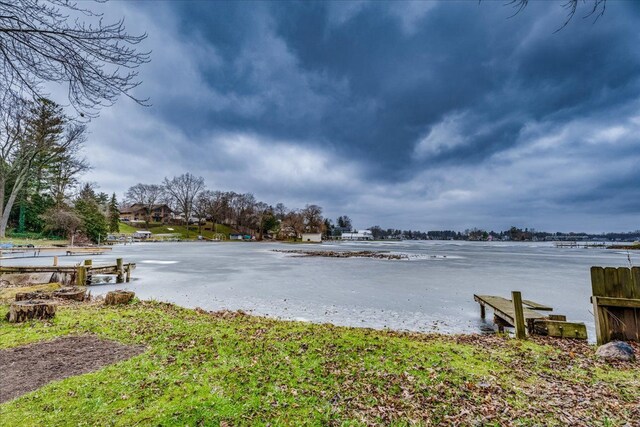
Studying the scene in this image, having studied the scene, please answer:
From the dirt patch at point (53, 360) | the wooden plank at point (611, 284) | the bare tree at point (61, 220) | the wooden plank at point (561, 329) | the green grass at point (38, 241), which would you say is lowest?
the wooden plank at point (561, 329)

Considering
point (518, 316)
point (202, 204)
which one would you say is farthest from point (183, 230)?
point (518, 316)

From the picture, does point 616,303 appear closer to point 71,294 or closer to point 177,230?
point 71,294

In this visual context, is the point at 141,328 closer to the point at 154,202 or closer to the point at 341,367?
the point at 341,367

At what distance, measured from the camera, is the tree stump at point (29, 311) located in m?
6.06

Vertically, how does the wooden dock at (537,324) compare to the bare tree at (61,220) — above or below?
below

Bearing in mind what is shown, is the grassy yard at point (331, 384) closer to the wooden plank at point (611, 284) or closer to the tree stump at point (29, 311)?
the tree stump at point (29, 311)

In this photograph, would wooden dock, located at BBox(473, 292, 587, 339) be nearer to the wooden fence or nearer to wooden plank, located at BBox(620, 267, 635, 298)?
the wooden fence

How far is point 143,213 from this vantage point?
284ft

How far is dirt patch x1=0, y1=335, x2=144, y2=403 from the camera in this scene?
3.59 metres

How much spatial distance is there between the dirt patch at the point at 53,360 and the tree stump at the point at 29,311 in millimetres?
1693

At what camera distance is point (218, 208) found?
84.1m

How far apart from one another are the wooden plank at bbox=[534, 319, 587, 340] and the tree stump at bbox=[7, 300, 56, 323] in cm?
988

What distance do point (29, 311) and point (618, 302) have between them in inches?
429

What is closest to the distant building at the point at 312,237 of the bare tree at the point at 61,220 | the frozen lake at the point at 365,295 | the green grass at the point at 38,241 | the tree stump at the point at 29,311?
the bare tree at the point at 61,220
